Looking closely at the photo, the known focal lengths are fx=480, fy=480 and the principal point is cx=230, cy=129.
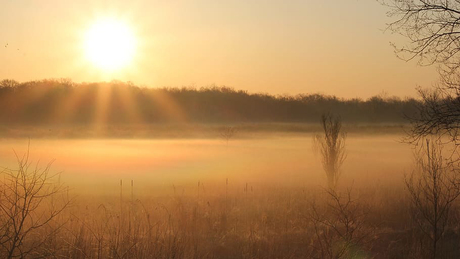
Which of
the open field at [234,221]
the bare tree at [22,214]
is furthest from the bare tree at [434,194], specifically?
the bare tree at [22,214]

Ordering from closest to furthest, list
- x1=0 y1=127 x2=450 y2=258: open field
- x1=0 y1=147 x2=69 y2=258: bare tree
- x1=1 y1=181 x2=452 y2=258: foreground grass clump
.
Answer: x1=0 y1=147 x2=69 y2=258: bare tree → x1=1 y1=181 x2=452 y2=258: foreground grass clump → x1=0 y1=127 x2=450 y2=258: open field

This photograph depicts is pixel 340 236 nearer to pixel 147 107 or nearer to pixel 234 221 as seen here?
pixel 234 221

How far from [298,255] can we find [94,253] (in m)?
5.15

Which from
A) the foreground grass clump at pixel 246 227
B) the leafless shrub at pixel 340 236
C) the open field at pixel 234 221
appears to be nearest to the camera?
the leafless shrub at pixel 340 236

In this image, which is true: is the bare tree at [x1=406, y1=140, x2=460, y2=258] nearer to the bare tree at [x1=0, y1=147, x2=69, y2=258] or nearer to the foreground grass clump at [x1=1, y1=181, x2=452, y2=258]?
the foreground grass clump at [x1=1, y1=181, x2=452, y2=258]

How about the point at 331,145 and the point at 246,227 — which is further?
the point at 331,145

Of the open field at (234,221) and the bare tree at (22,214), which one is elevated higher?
the bare tree at (22,214)

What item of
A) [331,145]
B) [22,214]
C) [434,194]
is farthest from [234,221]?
[22,214]

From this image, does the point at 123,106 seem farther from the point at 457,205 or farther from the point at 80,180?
the point at 457,205

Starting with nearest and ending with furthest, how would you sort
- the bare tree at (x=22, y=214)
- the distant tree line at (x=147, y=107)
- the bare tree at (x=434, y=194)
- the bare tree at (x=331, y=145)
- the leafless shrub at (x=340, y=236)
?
the bare tree at (x=22, y=214)
the leafless shrub at (x=340, y=236)
the bare tree at (x=434, y=194)
the bare tree at (x=331, y=145)
the distant tree line at (x=147, y=107)

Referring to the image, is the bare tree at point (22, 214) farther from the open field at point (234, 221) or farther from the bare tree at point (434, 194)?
the bare tree at point (434, 194)

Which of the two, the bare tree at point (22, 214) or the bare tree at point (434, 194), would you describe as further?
the bare tree at point (434, 194)

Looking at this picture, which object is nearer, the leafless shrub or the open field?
the leafless shrub

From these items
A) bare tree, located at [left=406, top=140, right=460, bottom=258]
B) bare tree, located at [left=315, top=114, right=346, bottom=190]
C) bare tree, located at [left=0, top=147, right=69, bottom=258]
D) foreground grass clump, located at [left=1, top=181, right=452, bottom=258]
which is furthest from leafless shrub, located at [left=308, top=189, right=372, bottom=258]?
bare tree, located at [left=0, top=147, right=69, bottom=258]
